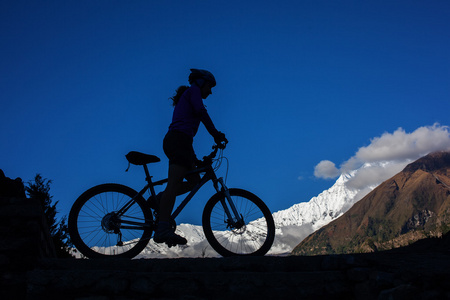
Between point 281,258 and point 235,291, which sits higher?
point 281,258

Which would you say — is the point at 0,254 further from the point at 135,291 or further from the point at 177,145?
the point at 177,145

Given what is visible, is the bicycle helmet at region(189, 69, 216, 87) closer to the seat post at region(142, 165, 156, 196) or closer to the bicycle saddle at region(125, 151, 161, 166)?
the bicycle saddle at region(125, 151, 161, 166)

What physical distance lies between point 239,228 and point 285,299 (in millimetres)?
1835

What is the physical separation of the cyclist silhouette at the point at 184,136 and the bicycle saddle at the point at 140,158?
0.71 feet

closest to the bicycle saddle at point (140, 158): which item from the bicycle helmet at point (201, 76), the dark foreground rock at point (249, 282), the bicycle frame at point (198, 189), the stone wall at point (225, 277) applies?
the bicycle frame at point (198, 189)

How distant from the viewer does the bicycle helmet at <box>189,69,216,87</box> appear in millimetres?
6238

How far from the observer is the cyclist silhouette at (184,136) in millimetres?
5680

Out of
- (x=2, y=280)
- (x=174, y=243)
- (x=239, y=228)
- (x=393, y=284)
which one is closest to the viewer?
(x=393, y=284)

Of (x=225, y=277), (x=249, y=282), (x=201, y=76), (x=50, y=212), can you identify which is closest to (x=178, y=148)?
(x=201, y=76)

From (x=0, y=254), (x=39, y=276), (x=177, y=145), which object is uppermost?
(x=177, y=145)

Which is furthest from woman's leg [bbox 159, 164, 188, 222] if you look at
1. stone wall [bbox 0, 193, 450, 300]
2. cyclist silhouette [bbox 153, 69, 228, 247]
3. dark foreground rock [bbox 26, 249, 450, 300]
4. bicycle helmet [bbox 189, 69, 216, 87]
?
bicycle helmet [bbox 189, 69, 216, 87]

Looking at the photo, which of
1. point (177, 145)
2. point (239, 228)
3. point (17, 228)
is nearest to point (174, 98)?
point (177, 145)

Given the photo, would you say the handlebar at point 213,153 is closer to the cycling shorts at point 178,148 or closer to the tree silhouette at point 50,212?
the cycling shorts at point 178,148

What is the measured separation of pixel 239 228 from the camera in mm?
6078
